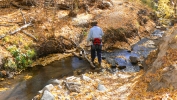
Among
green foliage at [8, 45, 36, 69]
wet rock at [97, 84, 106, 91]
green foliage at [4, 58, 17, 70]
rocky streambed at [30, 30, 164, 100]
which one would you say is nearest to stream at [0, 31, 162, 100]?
rocky streambed at [30, 30, 164, 100]

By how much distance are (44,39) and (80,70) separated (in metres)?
3.39

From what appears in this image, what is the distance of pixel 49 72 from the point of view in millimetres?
11219

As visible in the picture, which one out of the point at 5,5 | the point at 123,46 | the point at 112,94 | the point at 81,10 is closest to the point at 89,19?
the point at 81,10

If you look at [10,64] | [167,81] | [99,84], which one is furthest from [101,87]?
[10,64]

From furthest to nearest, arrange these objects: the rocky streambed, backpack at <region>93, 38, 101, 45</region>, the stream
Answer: backpack at <region>93, 38, 101, 45</region>, the stream, the rocky streambed

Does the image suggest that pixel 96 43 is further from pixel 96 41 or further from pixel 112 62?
pixel 112 62

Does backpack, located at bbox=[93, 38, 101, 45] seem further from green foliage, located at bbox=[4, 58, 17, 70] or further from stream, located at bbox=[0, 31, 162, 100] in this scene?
green foliage, located at bbox=[4, 58, 17, 70]

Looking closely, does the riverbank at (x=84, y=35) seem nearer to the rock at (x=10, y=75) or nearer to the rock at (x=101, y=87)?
the rock at (x=101, y=87)

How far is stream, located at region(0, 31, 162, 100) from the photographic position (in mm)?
9000

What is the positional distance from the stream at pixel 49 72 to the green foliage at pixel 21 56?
1.45 feet

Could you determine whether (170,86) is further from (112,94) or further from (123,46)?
(123,46)

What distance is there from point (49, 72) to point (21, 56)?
1.78 meters

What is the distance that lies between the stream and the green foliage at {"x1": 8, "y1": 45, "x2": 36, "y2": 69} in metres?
0.44

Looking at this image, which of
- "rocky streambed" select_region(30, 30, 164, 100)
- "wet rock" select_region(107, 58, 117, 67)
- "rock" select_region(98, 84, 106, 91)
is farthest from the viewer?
"wet rock" select_region(107, 58, 117, 67)
